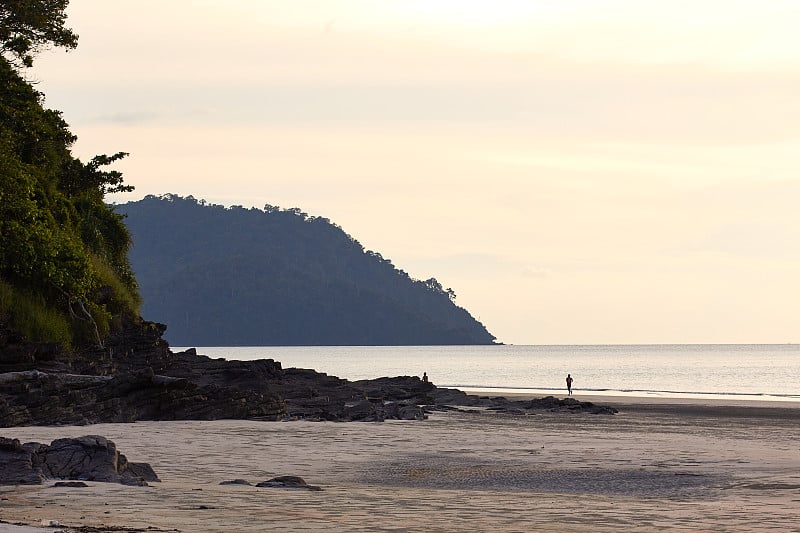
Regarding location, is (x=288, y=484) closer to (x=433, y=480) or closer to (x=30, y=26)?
(x=433, y=480)

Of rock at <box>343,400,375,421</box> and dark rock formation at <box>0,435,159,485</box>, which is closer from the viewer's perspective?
dark rock formation at <box>0,435,159,485</box>

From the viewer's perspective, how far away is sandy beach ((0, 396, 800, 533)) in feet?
46.3

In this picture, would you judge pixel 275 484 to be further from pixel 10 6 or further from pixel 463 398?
pixel 463 398

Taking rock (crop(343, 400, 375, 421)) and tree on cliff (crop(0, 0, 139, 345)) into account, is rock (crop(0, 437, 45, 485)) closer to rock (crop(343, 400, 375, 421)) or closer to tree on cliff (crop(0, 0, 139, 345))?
tree on cliff (crop(0, 0, 139, 345))

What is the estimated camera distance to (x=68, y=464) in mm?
16906

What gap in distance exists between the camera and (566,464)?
2355 centimetres

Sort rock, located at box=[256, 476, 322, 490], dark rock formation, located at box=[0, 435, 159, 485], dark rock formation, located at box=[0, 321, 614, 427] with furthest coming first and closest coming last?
dark rock formation, located at box=[0, 321, 614, 427] < rock, located at box=[256, 476, 322, 490] < dark rock formation, located at box=[0, 435, 159, 485]

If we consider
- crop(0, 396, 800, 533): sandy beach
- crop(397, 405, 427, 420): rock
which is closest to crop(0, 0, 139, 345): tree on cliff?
crop(0, 396, 800, 533): sandy beach

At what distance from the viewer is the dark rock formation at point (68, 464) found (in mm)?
16234

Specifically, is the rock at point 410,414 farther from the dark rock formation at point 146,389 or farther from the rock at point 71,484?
the rock at point 71,484

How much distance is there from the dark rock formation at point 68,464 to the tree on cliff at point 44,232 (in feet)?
49.6

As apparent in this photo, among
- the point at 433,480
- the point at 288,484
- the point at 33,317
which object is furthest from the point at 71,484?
the point at 33,317

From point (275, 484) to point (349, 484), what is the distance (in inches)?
72.3

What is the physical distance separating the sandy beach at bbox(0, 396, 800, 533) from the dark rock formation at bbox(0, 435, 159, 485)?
450 millimetres
